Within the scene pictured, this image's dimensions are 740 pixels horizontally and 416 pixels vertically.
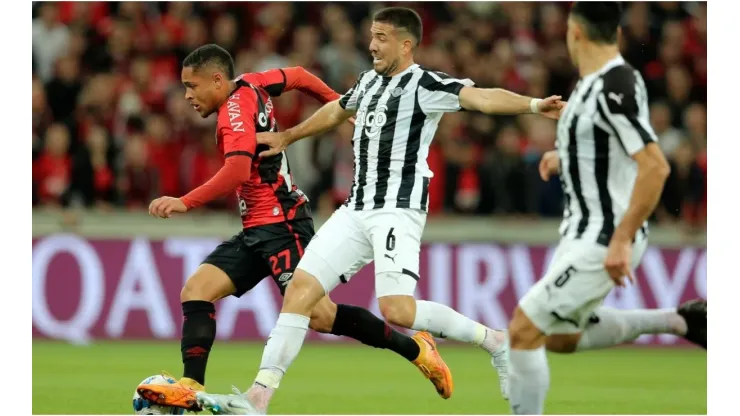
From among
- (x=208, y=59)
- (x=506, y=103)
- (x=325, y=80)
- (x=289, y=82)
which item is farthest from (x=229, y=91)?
(x=325, y=80)

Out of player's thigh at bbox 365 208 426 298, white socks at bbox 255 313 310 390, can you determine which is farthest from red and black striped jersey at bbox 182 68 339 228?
white socks at bbox 255 313 310 390

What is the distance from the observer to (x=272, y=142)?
685 cm

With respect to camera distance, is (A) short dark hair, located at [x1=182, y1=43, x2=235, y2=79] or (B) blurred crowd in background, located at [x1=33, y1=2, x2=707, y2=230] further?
(B) blurred crowd in background, located at [x1=33, y1=2, x2=707, y2=230]

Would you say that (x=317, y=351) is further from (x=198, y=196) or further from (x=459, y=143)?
(x=198, y=196)

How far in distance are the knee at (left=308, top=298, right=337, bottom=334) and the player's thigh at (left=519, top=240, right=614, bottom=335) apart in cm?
194

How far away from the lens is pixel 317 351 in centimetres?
1171

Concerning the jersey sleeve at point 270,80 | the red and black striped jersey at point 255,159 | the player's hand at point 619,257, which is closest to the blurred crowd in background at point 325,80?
the jersey sleeve at point 270,80

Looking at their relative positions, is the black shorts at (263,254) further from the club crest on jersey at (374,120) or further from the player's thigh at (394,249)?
the club crest on jersey at (374,120)

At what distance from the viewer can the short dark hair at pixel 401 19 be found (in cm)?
660

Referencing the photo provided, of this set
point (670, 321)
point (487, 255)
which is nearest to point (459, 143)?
point (487, 255)

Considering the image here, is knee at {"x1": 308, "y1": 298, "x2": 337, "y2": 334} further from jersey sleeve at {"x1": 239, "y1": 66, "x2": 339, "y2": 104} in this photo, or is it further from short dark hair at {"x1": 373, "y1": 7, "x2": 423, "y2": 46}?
short dark hair at {"x1": 373, "y1": 7, "x2": 423, "y2": 46}

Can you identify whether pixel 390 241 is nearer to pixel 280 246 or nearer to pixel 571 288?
pixel 280 246

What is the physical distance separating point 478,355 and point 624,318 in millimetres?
5793

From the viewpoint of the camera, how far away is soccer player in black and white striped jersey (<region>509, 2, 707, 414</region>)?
201 inches
